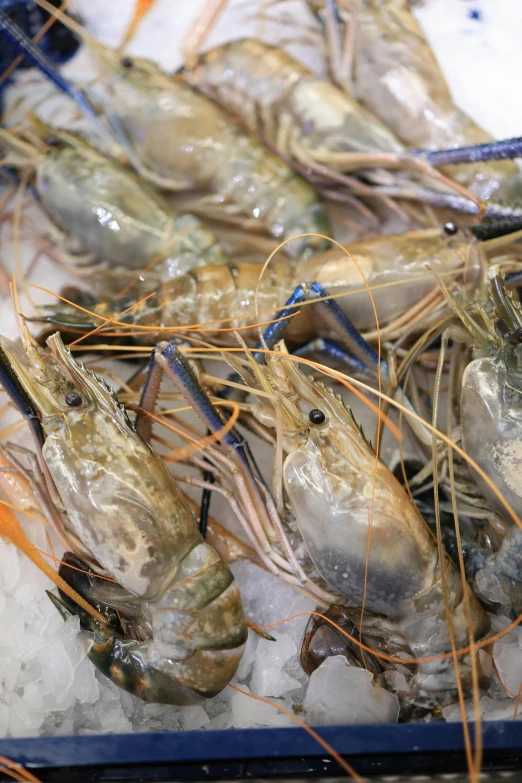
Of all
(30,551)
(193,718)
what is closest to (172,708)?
(193,718)

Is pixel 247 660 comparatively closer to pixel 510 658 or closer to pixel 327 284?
pixel 510 658

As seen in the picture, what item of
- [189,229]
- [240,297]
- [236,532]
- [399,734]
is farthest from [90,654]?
[189,229]

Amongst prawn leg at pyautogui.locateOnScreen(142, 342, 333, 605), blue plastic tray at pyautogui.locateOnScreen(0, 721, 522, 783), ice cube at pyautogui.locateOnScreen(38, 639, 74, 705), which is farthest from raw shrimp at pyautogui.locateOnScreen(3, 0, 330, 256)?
blue plastic tray at pyautogui.locateOnScreen(0, 721, 522, 783)

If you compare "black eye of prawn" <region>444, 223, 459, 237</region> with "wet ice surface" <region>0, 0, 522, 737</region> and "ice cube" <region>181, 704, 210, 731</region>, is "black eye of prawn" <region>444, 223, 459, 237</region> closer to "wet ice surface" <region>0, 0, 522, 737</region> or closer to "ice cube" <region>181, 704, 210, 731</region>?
"wet ice surface" <region>0, 0, 522, 737</region>

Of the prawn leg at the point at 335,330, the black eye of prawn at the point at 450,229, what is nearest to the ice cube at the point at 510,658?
the prawn leg at the point at 335,330

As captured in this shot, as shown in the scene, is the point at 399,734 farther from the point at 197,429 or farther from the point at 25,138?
the point at 25,138

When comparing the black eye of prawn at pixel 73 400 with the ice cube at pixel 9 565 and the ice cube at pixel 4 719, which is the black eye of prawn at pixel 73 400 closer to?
the ice cube at pixel 9 565
